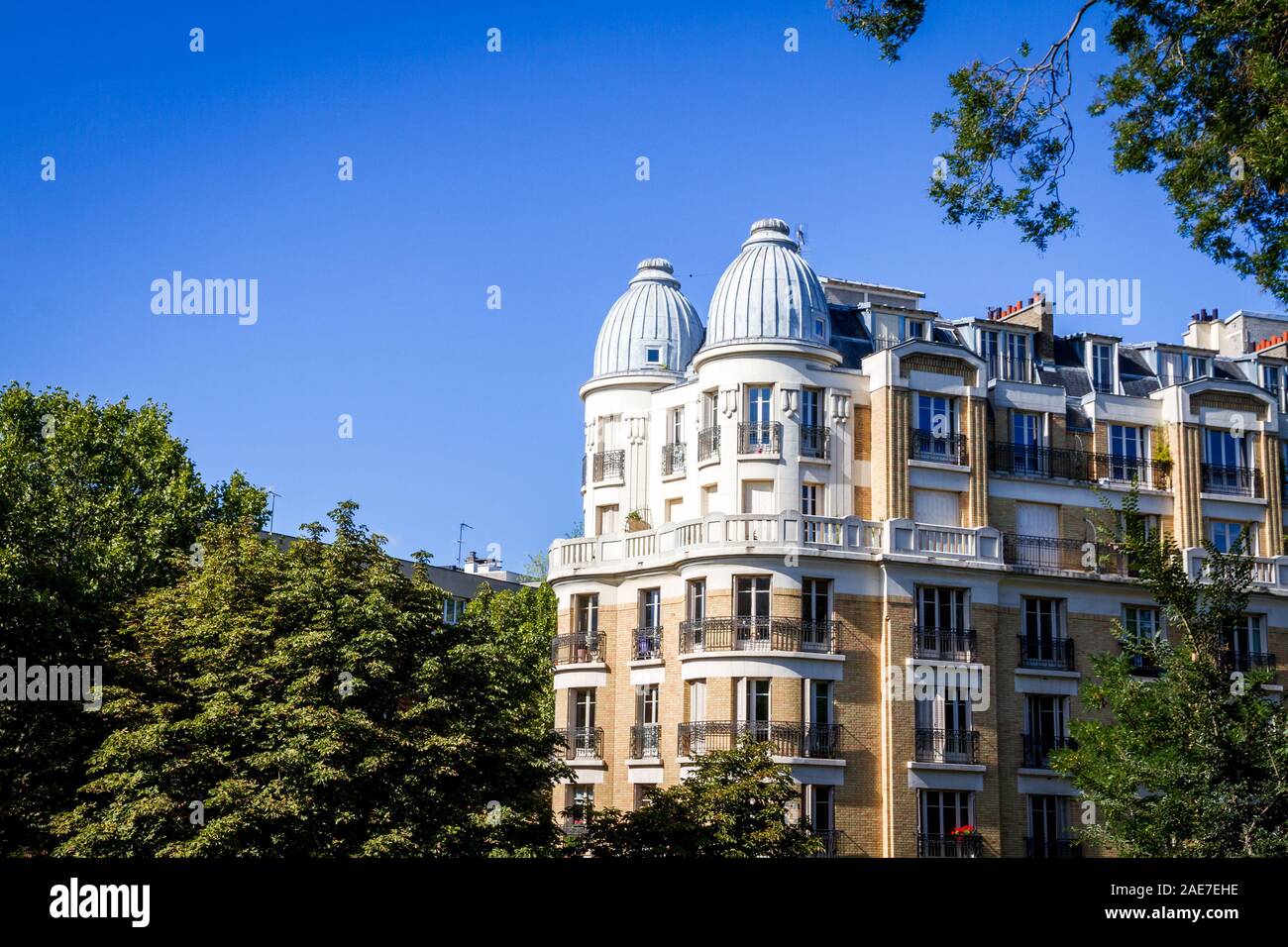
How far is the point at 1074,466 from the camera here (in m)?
47.4

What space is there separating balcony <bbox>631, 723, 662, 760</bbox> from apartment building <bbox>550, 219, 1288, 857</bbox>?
7 cm

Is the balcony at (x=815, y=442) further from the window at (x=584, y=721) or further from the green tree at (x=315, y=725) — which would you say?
the green tree at (x=315, y=725)

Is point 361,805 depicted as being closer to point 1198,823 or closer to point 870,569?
point 1198,823

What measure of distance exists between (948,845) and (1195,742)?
2098 centimetres

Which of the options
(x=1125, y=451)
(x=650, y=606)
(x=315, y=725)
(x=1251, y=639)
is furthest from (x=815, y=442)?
(x=315, y=725)

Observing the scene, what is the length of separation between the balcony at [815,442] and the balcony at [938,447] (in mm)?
2633

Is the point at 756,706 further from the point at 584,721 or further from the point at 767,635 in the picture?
the point at 584,721

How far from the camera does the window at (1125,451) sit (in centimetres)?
4803

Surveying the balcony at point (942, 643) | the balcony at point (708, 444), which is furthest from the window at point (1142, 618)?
the balcony at point (708, 444)

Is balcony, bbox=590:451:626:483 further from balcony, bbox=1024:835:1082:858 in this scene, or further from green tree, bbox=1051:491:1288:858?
green tree, bbox=1051:491:1288:858

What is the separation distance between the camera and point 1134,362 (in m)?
51.9

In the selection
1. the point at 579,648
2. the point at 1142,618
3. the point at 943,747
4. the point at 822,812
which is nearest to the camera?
the point at 822,812

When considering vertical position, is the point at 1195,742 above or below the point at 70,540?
below
